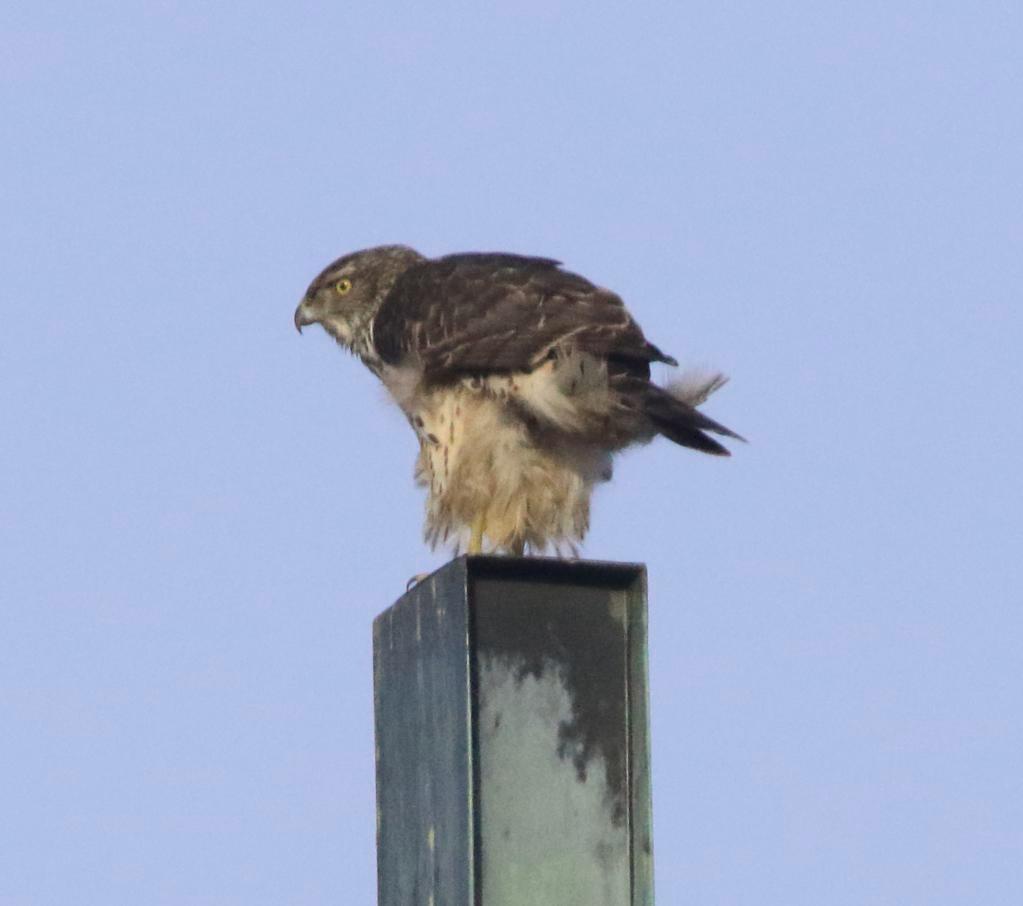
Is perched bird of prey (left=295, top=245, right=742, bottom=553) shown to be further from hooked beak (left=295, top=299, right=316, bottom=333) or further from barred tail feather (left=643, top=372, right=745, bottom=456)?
hooked beak (left=295, top=299, right=316, bottom=333)

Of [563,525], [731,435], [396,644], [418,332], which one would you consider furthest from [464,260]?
[396,644]

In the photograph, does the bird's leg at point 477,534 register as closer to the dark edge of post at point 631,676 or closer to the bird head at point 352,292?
the bird head at point 352,292

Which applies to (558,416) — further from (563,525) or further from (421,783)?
(421,783)

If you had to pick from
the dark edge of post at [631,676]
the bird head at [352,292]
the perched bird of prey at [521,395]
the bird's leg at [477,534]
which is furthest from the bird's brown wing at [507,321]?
the dark edge of post at [631,676]

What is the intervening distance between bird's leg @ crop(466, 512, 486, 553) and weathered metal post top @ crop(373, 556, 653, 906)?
293 cm

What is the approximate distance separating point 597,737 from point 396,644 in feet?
2.13

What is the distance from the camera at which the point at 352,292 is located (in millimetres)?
9562

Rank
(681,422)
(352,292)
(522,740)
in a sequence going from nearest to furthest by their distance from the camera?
(522,740), (681,422), (352,292)

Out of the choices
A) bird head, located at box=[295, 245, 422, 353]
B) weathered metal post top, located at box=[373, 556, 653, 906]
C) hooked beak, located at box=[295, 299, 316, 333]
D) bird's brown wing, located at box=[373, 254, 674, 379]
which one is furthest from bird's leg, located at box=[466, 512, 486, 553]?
weathered metal post top, located at box=[373, 556, 653, 906]

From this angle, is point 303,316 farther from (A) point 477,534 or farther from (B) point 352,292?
(A) point 477,534

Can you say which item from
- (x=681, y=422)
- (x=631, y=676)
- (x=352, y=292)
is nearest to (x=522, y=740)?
(x=631, y=676)

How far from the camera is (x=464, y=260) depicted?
8531 millimetres

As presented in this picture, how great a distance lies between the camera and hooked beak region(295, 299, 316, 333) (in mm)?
9609

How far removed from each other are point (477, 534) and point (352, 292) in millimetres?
2022
